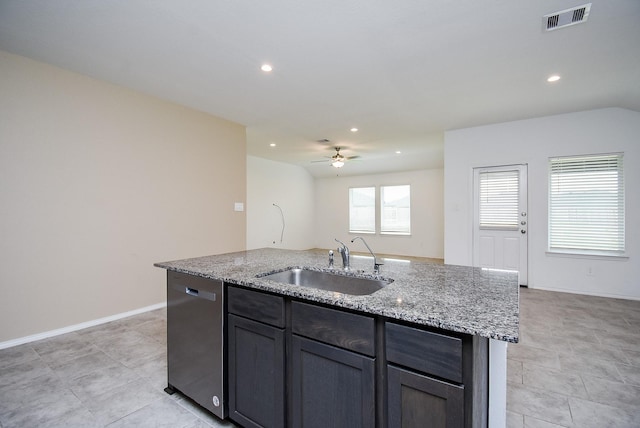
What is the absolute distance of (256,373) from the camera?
5.07 feet

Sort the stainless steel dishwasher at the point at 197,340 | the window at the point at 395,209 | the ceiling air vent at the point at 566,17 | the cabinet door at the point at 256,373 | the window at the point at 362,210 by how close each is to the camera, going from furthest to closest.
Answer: the window at the point at 362,210
the window at the point at 395,209
the ceiling air vent at the point at 566,17
the stainless steel dishwasher at the point at 197,340
the cabinet door at the point at 256,373

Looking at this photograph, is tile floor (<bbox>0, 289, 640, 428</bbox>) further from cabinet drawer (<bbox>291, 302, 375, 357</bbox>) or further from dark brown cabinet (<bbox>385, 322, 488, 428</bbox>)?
dark brown cabinet (<bbox>385, 322, 488, 428</bbox>)

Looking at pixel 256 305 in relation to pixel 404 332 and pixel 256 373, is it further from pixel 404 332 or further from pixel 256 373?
pixel 404 332

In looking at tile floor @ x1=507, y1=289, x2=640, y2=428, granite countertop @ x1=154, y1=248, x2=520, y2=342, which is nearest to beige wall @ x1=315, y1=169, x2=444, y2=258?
tile floor @ x1=507, y1=289, x2=640, y2=428

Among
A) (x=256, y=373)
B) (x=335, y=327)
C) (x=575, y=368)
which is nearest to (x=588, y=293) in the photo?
(x=575, y=368)

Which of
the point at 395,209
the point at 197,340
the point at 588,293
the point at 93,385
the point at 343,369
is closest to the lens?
the point at 343,369

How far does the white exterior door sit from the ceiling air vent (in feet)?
9.31

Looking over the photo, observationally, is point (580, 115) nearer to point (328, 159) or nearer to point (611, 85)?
point (611, 85)

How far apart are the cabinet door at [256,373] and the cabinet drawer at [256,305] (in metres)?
0.03

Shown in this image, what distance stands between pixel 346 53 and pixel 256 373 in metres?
2.64

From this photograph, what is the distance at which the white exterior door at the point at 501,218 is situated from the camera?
478 centimetres

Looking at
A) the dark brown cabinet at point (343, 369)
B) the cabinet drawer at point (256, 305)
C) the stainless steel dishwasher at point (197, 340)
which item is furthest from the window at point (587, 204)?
the stainless steel dishwasher at point (197, 340)

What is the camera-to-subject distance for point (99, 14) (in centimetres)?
221

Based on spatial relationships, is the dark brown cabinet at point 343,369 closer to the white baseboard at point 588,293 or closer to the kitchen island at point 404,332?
the kitchen island at point 404,332
